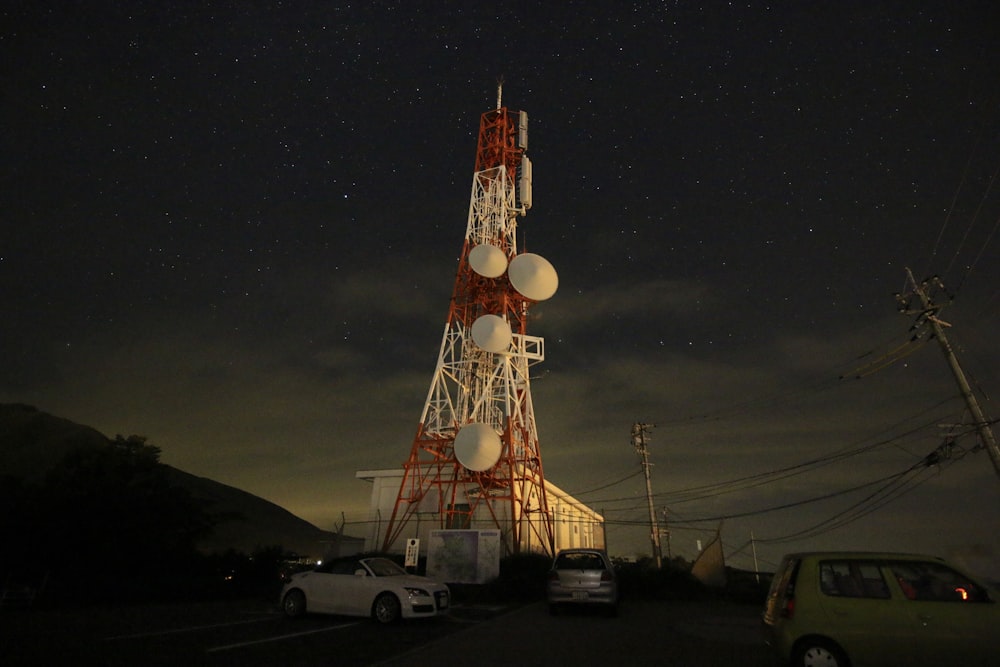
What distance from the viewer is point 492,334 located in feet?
87.5

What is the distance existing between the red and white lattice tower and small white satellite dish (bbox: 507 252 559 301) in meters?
0.05

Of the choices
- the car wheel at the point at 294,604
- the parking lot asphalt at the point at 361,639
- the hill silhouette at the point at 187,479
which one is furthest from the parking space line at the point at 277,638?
the hill silhouette at the point at 187,479

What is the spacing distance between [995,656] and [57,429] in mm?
210366

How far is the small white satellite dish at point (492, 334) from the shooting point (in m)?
26.6

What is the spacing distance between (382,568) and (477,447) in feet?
43.3

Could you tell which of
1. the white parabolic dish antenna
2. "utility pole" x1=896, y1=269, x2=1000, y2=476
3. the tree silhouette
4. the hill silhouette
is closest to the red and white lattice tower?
the white parabolic dish antenna

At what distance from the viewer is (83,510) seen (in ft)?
64.0

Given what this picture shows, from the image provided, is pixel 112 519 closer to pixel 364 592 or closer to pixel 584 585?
pixel 364 592

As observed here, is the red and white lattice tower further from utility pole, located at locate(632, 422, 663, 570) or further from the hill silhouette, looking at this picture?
the hill silhouette

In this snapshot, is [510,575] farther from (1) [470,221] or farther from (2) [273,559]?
(1) [470,221]

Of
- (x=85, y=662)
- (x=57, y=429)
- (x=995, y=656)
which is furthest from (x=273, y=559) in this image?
(x=57, y=429)

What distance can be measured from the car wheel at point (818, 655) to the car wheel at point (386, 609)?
725 centimetres

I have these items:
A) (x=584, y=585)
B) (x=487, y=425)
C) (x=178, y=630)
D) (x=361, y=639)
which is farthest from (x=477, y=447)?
(x=361, y=639)

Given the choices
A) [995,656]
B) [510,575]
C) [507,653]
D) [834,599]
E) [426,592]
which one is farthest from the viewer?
[510,575]
